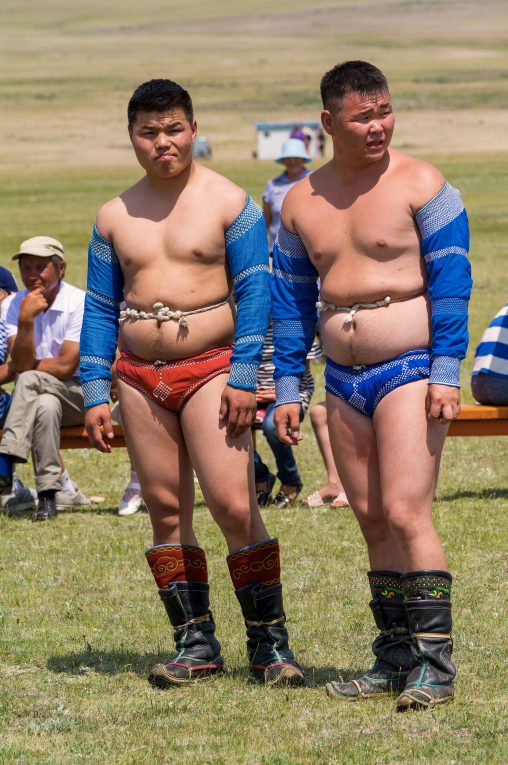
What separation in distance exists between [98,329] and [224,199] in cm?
77

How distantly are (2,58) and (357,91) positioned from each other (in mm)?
114527

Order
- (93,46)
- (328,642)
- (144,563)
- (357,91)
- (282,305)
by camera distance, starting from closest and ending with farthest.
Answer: (357,91) < (282,305) < (328,642) < (144,563) < (93,46)

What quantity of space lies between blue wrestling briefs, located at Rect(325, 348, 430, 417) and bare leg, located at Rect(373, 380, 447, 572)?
36 millimetres

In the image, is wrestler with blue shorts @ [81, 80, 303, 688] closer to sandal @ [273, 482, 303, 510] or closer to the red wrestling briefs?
the red wrestling briefs

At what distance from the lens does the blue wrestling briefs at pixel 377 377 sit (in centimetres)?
532

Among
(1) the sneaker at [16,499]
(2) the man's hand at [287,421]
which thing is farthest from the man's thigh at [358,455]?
(1) the sneaker at [16,499]

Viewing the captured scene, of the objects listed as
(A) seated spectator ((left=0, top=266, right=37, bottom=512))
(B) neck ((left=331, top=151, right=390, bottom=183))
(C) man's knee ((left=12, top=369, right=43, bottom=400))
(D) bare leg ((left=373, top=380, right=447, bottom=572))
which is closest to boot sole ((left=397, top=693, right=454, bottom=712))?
(D) bare leg ((left=373, top=380, right=447, bottom=572))

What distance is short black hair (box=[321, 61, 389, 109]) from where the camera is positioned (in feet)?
17.4

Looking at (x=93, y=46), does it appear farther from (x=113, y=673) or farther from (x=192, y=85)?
(x=113, y=673)

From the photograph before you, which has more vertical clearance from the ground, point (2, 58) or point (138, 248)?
point (2, 58)

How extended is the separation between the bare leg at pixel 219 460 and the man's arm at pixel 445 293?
0.84m

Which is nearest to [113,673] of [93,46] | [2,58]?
[2,58]

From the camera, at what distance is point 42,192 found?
38531mm

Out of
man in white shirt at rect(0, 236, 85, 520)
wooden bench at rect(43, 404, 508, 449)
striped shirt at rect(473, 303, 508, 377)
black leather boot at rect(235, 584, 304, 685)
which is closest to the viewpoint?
black leather boot at rect(235, 584, 304, 685)
